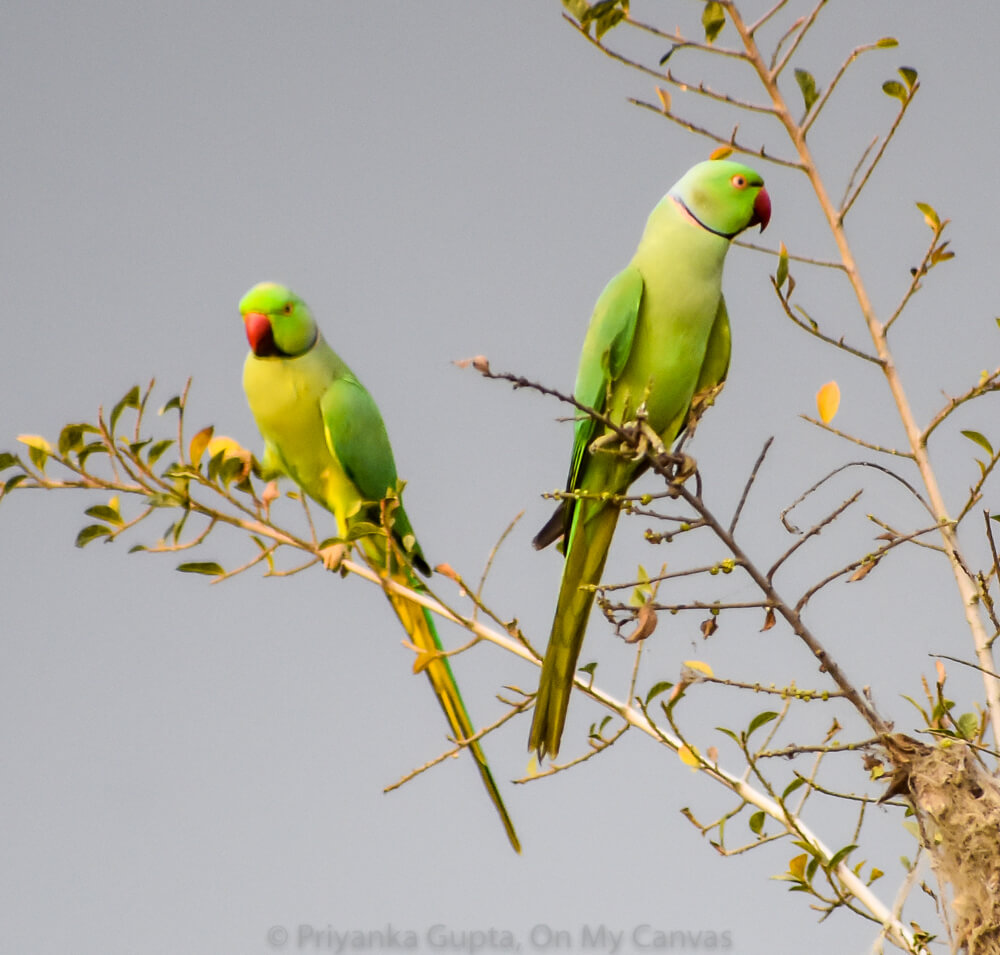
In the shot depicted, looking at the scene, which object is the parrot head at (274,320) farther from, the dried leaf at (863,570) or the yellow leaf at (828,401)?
the dried leaf at (863,570)

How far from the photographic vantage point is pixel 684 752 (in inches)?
46.2

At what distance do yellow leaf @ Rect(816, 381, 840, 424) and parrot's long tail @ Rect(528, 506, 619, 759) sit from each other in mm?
331

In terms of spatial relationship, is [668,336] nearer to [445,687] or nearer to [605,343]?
[605,343]

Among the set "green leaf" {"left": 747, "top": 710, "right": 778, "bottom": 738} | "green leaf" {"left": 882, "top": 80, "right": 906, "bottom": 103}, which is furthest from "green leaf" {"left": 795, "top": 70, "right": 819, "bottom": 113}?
"green leaf" {"left": 747, "top": 710, "right": 778, "bottom": 738}

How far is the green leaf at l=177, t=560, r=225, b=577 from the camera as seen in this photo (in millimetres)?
1360

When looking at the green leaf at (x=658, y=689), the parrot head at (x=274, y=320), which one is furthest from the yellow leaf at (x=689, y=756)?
the parrot head at (x=274, y=320)

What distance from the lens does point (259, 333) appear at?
5.77 feet

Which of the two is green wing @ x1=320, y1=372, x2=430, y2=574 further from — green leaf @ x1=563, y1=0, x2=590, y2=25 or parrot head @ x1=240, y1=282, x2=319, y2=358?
green leaf @ x1=563, y1=0, x2=590, y2=25

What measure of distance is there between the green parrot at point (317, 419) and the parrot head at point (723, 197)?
65 centimetres

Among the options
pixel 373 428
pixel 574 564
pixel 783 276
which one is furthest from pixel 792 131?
pixel 373 428

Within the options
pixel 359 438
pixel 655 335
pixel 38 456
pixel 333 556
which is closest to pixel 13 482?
pixel 38 456

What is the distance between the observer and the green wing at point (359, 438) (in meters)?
1.80

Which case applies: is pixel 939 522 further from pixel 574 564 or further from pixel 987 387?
pixel 574 564

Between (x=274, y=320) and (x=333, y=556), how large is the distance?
546mm
